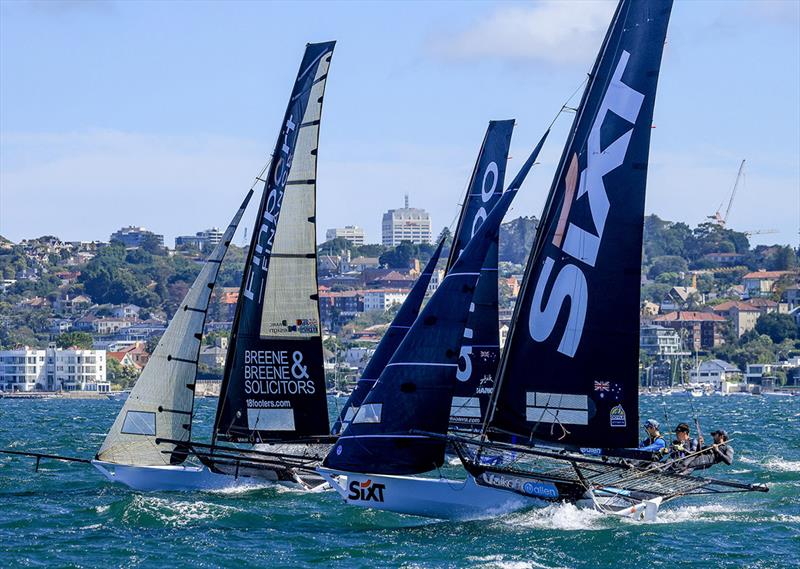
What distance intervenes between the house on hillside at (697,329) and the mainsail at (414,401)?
166m

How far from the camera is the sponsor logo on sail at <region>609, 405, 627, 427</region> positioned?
→ 23.6 meters

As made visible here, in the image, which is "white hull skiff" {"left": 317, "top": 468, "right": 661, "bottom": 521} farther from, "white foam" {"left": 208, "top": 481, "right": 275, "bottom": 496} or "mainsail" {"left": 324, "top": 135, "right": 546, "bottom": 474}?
"white foam" {"left": 208, "top": 481, "right": 275, "bottom": 496}

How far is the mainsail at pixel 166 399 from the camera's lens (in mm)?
28047

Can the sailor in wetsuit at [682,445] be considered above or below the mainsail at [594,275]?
below

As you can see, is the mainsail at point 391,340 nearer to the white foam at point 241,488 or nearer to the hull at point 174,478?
the white foam at point 241,488

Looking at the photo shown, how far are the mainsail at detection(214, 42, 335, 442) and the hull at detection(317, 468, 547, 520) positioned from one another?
5842 millimetres

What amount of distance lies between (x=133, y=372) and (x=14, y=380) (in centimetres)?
1131

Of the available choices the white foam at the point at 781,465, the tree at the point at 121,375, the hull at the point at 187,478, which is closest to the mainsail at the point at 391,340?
the hull at the point at 187,478

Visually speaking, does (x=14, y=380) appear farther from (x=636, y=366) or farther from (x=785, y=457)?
(x=636, y=366)

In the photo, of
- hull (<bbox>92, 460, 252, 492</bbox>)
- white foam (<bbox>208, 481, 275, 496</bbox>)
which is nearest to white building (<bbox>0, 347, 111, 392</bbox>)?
hull (<bbox>92, 460, 252, 492</bbox>)

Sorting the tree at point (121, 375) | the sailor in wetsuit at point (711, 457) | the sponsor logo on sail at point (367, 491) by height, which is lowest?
the tree at point (121, 375)

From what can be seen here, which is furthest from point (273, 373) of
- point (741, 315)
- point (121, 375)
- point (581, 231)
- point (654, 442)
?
point (741, 315)

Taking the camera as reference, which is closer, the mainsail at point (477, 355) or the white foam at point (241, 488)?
the white foam at point (241, 488)

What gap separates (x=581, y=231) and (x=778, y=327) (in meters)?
168
